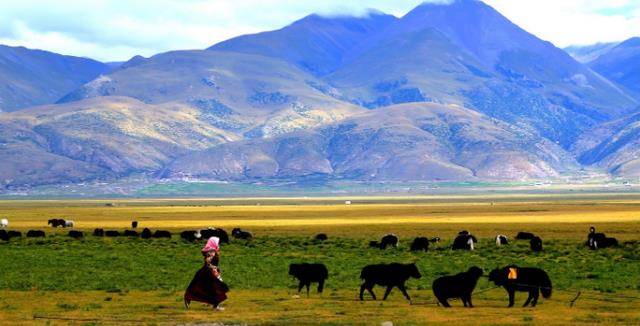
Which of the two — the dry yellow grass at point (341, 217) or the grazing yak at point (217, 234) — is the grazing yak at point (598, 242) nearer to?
the grazing yak at point (217, 234)

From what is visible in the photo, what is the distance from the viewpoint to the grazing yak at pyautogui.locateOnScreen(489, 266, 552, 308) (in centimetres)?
3162

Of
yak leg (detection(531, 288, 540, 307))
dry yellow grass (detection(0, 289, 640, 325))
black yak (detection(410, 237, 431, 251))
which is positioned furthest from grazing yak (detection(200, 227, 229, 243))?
yak leg (detection(531, 288, 540, 307))

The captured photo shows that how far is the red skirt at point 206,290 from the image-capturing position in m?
31.2

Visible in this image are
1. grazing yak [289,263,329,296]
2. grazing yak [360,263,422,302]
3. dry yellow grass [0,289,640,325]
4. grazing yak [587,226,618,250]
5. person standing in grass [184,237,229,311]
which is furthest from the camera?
grazing yak [587,226,618,250]

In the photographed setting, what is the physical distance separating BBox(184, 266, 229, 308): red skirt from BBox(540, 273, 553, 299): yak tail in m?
9.48

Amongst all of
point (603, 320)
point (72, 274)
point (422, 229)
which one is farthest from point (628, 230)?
point (603, 320)

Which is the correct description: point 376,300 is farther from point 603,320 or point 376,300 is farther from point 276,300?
point 603,320

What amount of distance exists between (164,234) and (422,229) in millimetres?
23647

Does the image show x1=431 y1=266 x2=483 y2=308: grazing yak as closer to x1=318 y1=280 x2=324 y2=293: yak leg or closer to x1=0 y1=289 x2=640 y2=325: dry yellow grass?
x1=0 y1=289 x2=640 y2=325: dry yellow grass

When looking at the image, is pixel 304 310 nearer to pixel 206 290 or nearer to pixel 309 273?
pixel 206 290

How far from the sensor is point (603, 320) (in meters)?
28.4

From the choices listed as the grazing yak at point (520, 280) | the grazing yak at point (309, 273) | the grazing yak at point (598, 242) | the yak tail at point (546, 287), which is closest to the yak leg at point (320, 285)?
the grazing yak at point (309, 273)

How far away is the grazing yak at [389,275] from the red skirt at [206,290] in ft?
15.2

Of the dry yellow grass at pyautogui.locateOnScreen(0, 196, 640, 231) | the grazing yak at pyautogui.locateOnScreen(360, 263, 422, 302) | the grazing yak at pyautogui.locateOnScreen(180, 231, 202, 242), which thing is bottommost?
the grazing yak at pyautogui.locateOnScreen(360, 263, 422, 302)
